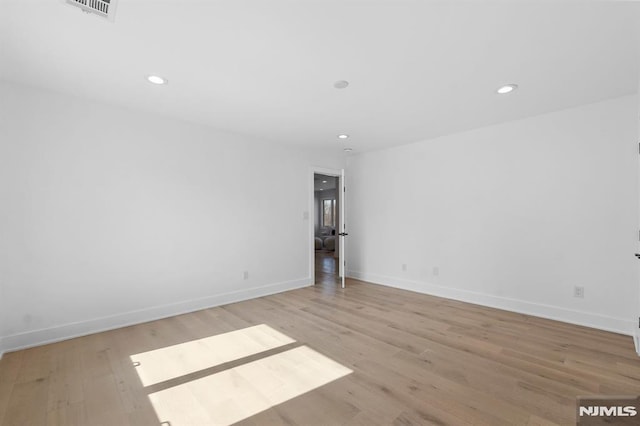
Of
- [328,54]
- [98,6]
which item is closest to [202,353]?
Answer: [98,6]

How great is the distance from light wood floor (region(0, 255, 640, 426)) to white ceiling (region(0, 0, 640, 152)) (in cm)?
254

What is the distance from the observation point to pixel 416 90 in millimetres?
2801

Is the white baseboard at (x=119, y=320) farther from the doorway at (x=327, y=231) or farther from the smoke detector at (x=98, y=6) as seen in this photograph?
the smoke detector at (x=98, y=6)

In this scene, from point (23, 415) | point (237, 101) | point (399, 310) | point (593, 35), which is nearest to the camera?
point (23, 415)

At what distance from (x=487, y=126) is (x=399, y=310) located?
2.90 meters

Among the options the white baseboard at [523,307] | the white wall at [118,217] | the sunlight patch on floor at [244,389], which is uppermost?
the white wall at [118,217]

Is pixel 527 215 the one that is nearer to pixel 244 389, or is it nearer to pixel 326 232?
pixel 244 389

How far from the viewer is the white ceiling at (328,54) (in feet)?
5.65

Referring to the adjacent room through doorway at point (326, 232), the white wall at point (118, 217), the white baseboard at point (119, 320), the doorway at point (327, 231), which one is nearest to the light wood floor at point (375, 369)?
the white baseboard at point (119, 320)

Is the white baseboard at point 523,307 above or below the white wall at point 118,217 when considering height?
below

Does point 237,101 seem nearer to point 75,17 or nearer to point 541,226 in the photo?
point 75,17

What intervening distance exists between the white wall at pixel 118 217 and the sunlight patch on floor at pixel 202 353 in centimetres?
102

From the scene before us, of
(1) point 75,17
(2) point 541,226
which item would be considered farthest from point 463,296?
(1) point 75,17

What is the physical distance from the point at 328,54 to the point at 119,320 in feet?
11.8
